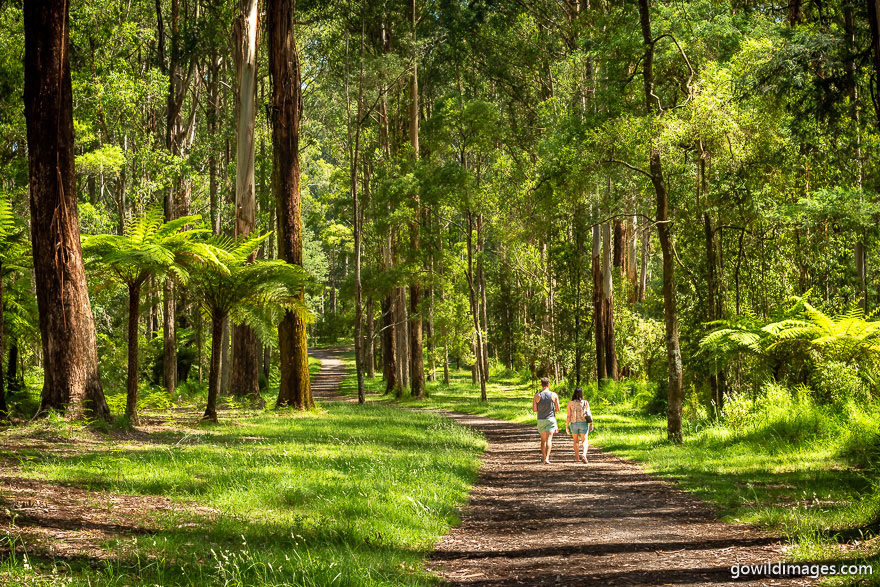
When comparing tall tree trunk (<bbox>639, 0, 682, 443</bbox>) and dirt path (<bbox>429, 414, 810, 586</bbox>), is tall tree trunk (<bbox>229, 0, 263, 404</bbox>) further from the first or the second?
dirt path (<bbox>429, 414, 810, 586</bbox>)

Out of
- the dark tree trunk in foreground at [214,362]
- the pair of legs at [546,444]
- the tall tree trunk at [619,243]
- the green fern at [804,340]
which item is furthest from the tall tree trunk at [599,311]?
the dark tree trunk in foreground at [214,362]

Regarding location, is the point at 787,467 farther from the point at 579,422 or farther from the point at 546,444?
the point at 546,444

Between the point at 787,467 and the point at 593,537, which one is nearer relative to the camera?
the point at 593,537

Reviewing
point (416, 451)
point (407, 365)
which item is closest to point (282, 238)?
point (416, 451)

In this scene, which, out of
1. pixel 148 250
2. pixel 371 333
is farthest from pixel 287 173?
pixel 371 333

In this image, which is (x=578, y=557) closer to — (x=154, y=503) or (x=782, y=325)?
(x=154, y=503)

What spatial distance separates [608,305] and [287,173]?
44.7 feet

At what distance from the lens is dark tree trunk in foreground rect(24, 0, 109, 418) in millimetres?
9289

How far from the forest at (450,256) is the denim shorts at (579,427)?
1173 millimetres

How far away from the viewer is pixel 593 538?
671 centimetres

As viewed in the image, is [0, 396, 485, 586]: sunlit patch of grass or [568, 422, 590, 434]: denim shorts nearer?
[0, 396, 485, 586]: sunlit patch of grass

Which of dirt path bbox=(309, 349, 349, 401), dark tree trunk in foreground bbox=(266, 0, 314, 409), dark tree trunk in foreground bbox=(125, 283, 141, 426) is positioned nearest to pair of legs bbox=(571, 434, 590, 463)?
dark tree trunk in foreground bbox=(266, 0, 314, 409)

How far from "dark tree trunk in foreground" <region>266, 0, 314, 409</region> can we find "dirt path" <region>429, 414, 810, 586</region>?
7.04 meters

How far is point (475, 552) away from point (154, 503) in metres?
2.96
